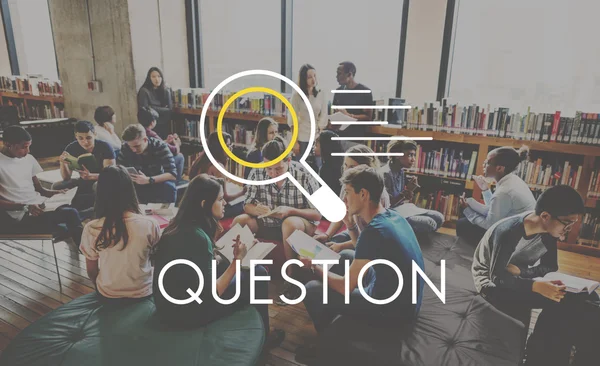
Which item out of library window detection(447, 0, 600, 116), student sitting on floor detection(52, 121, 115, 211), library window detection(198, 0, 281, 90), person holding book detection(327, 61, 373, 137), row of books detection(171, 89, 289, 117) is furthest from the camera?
library window detection(198, 0, 281, 90)

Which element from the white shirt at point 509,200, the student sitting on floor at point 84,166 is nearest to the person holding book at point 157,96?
the student sitting on floor at point 84,166

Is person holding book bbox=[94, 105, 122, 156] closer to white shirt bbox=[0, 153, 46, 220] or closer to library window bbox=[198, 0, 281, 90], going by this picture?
white shirt bbox=[0, 153, 46, 220]

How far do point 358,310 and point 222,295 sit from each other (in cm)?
72

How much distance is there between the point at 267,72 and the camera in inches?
221

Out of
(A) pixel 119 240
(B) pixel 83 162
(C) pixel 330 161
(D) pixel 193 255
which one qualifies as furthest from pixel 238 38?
(D) pixel 193 255

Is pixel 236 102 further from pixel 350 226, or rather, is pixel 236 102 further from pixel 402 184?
pixel 350 226

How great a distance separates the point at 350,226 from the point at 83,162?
2487 mm

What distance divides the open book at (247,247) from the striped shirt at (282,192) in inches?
20.2

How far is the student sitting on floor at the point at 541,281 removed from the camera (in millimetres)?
1963

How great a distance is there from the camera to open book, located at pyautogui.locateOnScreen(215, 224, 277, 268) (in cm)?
248

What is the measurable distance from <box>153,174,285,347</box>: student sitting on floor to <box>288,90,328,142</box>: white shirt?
2761mm

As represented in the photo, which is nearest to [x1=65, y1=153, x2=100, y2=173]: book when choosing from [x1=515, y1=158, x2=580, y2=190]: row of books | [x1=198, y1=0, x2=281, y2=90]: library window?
[x1=198, y1=0, x2=281, y2=90]: library window

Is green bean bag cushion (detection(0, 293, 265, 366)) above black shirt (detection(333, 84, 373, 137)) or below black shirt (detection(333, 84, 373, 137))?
below

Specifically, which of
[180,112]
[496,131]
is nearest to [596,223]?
[496,131]
